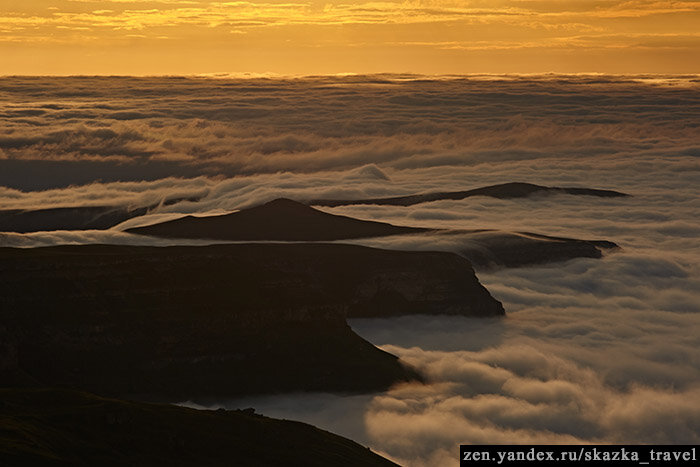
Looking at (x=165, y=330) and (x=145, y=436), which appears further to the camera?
(x=165, y=330)

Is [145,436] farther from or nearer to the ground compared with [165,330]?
farther from the ground

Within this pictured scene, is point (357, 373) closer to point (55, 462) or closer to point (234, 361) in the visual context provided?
point (234, 361)

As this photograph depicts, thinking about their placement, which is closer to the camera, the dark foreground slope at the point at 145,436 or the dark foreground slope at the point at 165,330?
the dark foreground slope at the point at 145,436

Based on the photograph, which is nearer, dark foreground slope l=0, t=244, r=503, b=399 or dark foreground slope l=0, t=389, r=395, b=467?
dark foreground slope l=0, t=389, r=395, b=467
